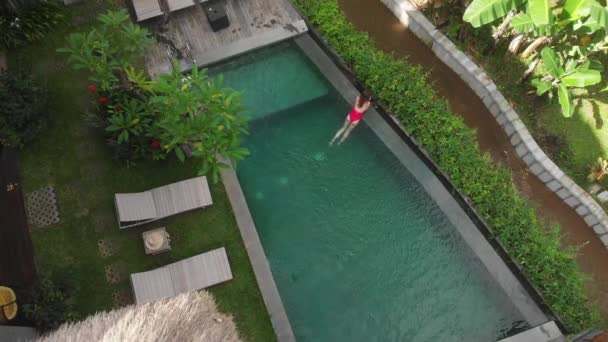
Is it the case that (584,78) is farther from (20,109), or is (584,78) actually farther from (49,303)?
(20,109)

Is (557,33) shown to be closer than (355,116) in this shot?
Yes

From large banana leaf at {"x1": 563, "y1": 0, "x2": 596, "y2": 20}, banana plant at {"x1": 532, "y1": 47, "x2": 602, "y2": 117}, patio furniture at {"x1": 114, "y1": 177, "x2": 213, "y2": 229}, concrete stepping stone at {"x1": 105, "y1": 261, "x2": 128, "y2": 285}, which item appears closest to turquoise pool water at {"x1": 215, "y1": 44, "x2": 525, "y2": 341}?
patio furniture at {"x1": 114, "y1": 177, "x2": 213, "y2": 229}

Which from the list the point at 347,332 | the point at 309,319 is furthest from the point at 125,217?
the point at 347,332

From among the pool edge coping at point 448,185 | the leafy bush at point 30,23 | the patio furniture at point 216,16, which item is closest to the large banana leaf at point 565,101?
the pool edge coping at point 448,185

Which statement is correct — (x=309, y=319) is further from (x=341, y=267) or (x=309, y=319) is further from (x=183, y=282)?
(x=183, y=282)

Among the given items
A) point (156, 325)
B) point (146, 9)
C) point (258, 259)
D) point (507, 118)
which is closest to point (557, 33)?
point (507, 118)

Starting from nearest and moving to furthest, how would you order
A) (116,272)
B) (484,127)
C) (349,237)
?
(116,272) < (349,237) < (484,127)

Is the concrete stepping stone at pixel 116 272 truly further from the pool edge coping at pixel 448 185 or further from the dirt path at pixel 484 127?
the dirt path at pixel 484 127
